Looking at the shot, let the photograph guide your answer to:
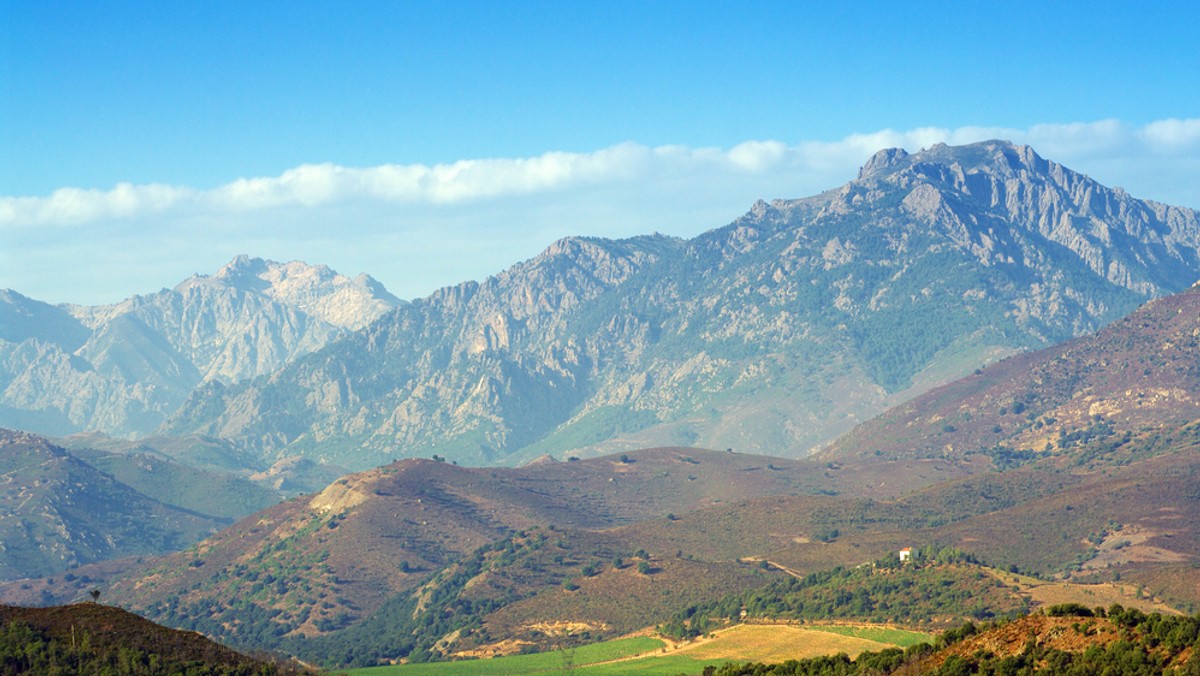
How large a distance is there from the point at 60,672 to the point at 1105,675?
130 m

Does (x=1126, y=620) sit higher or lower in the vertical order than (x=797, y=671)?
higher

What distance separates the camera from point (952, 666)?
162625mm

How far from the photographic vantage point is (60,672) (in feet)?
654

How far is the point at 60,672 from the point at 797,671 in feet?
314

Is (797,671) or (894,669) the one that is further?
(797,671)

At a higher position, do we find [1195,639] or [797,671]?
[1195,639]

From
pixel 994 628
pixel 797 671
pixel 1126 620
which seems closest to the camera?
pixel 1126 620

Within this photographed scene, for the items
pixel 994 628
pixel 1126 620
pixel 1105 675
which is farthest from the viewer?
pixel 994 628

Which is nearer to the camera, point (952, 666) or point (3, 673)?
point (952, 666)

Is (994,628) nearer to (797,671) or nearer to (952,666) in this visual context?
(952,666)

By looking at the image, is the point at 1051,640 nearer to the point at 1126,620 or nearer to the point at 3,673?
the point at 1126,620

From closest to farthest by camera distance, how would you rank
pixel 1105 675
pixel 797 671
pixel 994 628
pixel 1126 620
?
pixel 1105 675 < pixel 1126 620 < pixel 994 628 < pixel 797 671

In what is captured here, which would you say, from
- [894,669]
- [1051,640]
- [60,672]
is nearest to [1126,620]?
[1051,640]

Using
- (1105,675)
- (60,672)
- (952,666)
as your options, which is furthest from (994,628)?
(60,672)
